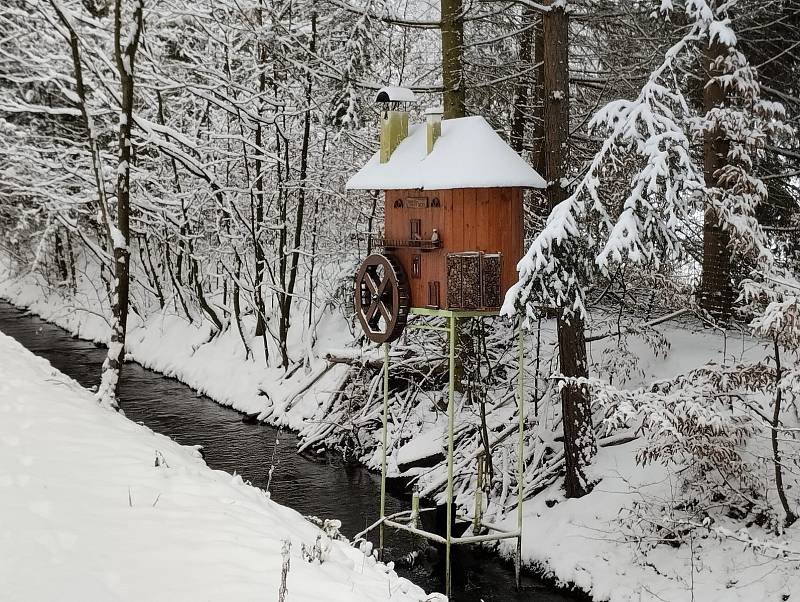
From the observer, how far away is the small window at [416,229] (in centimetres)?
1112

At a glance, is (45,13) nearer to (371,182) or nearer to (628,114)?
(371,182)

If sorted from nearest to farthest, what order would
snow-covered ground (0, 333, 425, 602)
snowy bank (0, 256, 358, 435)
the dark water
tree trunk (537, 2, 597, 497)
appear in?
snow-covered ground (0, 333, 425, 602) < the dark water < tree trunk (537, 2, 597, 497) < snowy bank (0, 256, 358, 435)

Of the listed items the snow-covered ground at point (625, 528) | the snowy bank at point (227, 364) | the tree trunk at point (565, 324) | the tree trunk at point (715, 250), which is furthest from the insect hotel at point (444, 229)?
the snowy bank at point (227, 364)

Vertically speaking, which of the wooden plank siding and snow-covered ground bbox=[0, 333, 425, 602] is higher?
the wooden plank siding

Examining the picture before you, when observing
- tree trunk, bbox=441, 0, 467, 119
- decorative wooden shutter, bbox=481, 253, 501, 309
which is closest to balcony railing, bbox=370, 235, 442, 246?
decorative wooden shutter, bbox=481, 253, 501, 309

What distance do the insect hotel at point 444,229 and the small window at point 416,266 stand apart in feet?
0.05

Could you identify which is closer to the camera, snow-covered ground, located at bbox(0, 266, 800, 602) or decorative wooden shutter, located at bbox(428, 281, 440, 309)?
snow-covered ground, located at bbox(0, 266, 800, 602)

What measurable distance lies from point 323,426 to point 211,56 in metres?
10.8

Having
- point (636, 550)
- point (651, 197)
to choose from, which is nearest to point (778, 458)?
point (636, 550)

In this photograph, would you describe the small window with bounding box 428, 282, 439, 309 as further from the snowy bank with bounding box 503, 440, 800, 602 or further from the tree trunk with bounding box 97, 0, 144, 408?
the tree trunk with bounding box 97, 0, 144, 408

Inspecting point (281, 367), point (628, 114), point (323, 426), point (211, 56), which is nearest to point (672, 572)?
point (628, 114)

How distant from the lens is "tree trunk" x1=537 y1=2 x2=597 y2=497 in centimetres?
Answer: 1184

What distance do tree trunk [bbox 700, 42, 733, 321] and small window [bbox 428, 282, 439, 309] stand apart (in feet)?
14.7

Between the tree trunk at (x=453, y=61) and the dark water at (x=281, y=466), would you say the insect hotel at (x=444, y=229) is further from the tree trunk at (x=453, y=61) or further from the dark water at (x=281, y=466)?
the tree trunk at (x=453, y=61)
